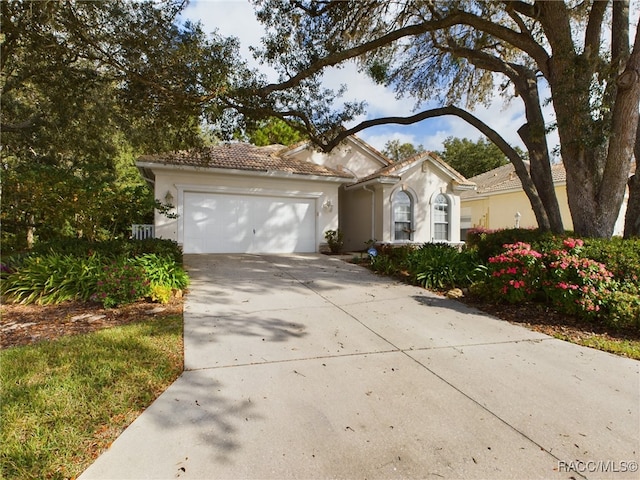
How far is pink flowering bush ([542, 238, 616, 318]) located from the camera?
545 cm

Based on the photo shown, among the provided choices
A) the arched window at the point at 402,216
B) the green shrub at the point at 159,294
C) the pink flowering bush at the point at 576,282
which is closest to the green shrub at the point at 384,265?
the pink flowering bush at the point at 576,282

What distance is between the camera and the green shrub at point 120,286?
6.00 m

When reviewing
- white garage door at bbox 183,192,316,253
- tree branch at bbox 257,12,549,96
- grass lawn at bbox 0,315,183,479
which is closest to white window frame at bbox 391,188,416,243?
white garage door at bbox 183,192,316,253

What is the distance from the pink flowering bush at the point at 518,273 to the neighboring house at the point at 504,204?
502 inches

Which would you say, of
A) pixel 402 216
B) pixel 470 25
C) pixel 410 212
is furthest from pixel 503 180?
pixel 470 25

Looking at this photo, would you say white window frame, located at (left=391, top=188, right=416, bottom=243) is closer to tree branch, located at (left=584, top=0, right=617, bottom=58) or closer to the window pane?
the window pane

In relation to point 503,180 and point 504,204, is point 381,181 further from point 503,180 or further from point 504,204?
point 503,180

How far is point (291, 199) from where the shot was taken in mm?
14078

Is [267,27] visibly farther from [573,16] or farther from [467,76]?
[573,16]

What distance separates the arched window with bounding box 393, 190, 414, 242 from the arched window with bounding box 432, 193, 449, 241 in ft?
3.87

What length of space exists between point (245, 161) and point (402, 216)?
681 centimetres

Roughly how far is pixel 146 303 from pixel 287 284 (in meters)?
2.95

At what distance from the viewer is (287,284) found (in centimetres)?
810

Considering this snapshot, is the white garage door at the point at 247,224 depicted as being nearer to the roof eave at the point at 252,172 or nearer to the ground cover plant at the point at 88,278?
the roof eave at the point at 252,172
